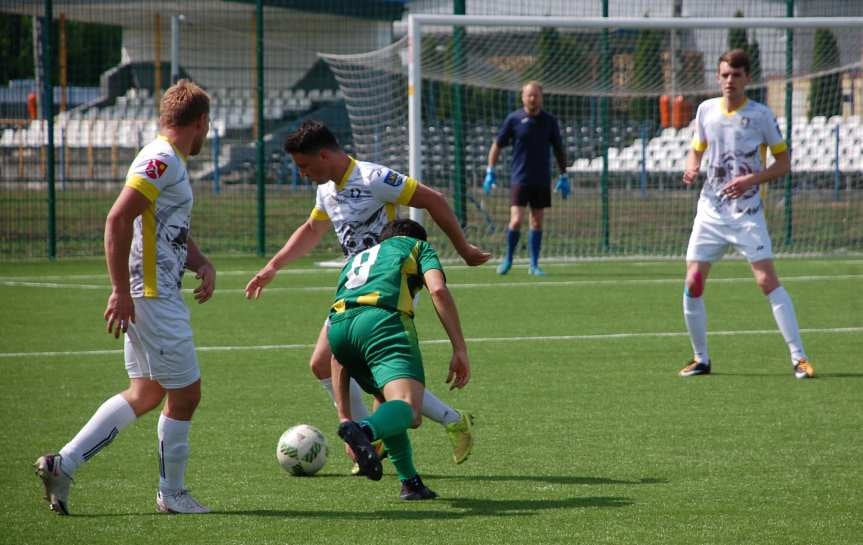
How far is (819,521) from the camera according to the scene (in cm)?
489

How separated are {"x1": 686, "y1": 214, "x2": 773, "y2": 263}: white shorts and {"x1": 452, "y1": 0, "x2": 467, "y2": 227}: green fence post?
9.35 meters

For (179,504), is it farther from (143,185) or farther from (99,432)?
(143,185)

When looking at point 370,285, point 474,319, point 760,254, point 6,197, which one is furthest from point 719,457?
point 6,197

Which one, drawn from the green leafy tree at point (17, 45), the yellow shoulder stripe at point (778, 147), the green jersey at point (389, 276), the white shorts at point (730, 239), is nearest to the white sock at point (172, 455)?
the green jersey at point (389, 276)

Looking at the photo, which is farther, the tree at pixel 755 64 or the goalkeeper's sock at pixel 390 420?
the tree at pixel 755 64

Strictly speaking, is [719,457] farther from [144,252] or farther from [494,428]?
[144,252]

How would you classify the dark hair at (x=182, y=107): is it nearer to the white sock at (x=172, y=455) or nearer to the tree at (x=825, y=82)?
the white sock at (x=172, y=455)

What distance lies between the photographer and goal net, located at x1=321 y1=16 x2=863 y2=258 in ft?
59.8

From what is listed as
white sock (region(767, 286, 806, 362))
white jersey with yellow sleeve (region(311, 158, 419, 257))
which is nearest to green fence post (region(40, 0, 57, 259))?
white sock (region(767, 286, 806, 362))

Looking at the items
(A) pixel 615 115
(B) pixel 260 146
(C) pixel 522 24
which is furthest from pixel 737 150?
(A) pixel 615 115

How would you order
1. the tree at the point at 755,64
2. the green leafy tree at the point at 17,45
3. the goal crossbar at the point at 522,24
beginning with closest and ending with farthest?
the goal crossbar at the point at 522,24 → the tree at the point at 755,64 → the green leafy tree at the point at 17,45

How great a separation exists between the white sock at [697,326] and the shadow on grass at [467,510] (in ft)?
11.4

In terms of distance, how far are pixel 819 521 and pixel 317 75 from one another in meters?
23.2

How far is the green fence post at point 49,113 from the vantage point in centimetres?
1698
